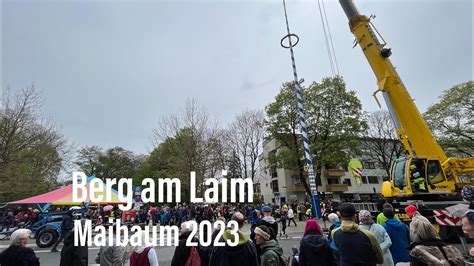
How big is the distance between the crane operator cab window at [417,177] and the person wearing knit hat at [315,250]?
8219 millimetres

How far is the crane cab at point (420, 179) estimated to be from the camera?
952cm

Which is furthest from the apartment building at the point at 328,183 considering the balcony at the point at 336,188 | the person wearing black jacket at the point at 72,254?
the person wearing black jacket at the point at 72,254

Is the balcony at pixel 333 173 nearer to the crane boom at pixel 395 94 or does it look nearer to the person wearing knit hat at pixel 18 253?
the crane boom at pixel 395 94

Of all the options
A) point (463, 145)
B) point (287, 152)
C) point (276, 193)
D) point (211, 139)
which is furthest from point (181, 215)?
point (463, 145)

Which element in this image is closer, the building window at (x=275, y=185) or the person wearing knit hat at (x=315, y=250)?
the person wearing knit hat at (x=315, y=250)

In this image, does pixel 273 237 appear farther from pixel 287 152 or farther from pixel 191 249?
pixel 287 152

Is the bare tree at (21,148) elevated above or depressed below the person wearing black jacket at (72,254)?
above

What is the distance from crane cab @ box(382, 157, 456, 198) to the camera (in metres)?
9.52

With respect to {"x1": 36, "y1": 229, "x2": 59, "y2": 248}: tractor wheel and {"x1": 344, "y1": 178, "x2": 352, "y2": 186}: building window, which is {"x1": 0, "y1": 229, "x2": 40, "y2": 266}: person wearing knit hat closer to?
{"x1": 36, "y1": 229, "x2": 59, "y2": 248}: tractor wheel

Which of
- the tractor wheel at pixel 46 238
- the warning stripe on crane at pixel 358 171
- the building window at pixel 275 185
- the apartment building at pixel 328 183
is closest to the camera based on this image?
the tractor wheel at pixel 46 238

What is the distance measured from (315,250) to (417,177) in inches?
338

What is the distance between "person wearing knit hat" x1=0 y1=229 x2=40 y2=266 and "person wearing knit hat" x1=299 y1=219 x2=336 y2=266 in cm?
398

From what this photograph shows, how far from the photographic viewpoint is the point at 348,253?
3.31 meters

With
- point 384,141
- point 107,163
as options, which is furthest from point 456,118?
point 107,163
